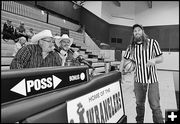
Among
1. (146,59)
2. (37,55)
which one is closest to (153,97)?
(146,59)

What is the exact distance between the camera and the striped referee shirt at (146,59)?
2.32 meters

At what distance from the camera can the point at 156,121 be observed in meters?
2.31

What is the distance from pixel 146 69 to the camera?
2359 mm

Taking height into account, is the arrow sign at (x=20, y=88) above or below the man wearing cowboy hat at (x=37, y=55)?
below

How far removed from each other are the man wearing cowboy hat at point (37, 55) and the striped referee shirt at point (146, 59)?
107 centimetres

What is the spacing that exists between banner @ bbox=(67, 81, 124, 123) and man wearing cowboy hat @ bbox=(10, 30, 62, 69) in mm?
1247

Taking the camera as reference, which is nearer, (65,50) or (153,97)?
(153,97)

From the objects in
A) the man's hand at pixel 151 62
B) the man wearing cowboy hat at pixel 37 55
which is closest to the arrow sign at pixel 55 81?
the man wearing cowboy hat at pixel 37 55

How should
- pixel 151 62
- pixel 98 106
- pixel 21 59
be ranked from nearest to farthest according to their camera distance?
pixel 98 106 → pixel 21 59 → pixel 151 62

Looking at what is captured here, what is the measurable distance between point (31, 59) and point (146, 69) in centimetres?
147

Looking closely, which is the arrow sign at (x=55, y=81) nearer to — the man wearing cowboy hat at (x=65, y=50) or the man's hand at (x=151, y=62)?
the man's hand at (x=151, y=62)

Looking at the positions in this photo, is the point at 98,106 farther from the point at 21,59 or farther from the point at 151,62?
the point at 151,62

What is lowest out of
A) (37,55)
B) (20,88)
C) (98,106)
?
(98,106)

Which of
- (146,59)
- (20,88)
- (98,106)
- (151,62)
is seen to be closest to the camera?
(20,88)
